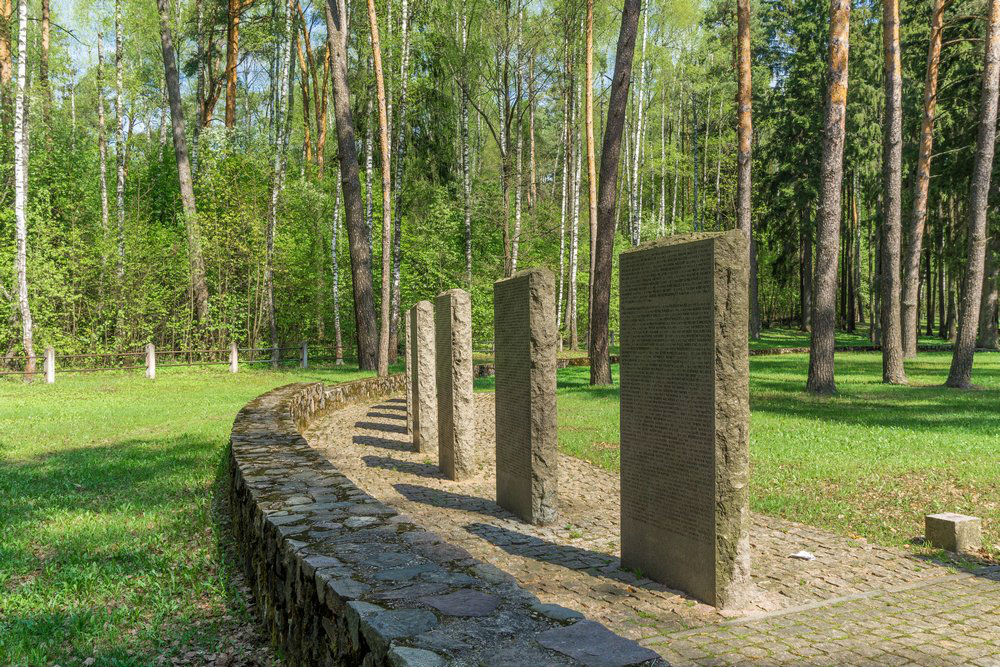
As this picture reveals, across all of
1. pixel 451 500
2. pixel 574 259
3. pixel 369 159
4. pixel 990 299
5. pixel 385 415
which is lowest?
pixel 451 500

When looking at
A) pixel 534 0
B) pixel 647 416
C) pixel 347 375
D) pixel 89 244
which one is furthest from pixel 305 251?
pixel 647 416

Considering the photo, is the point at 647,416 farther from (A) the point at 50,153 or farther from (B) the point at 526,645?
(A) the point at 50,153

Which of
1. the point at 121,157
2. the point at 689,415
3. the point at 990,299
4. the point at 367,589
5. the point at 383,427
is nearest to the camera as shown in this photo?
the point at 367,589

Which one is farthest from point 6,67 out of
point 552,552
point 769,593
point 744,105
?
point 769,593

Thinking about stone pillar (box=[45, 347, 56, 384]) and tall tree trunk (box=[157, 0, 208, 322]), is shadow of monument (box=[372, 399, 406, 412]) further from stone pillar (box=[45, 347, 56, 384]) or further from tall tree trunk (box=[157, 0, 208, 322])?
tall tree trunk (box=[157, 0, 208, 322])

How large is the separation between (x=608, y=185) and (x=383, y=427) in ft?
25.4

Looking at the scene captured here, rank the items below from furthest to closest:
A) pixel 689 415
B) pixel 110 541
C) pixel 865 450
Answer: pixel 865 450 → pixel 110 541 → pixel 689 415

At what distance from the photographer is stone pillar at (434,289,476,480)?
795cm

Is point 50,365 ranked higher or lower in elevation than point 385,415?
higher

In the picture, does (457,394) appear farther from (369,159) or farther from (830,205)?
(369,159)

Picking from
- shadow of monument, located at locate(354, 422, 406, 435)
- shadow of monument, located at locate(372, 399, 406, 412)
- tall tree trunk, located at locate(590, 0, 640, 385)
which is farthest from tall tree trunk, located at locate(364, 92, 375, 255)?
shadow of monument, located at locate(354, 422, 406, 435)

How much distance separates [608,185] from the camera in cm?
1602

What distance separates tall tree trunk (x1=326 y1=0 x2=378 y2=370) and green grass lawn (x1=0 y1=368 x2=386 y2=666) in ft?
27.8

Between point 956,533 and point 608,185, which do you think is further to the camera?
point 608,185
